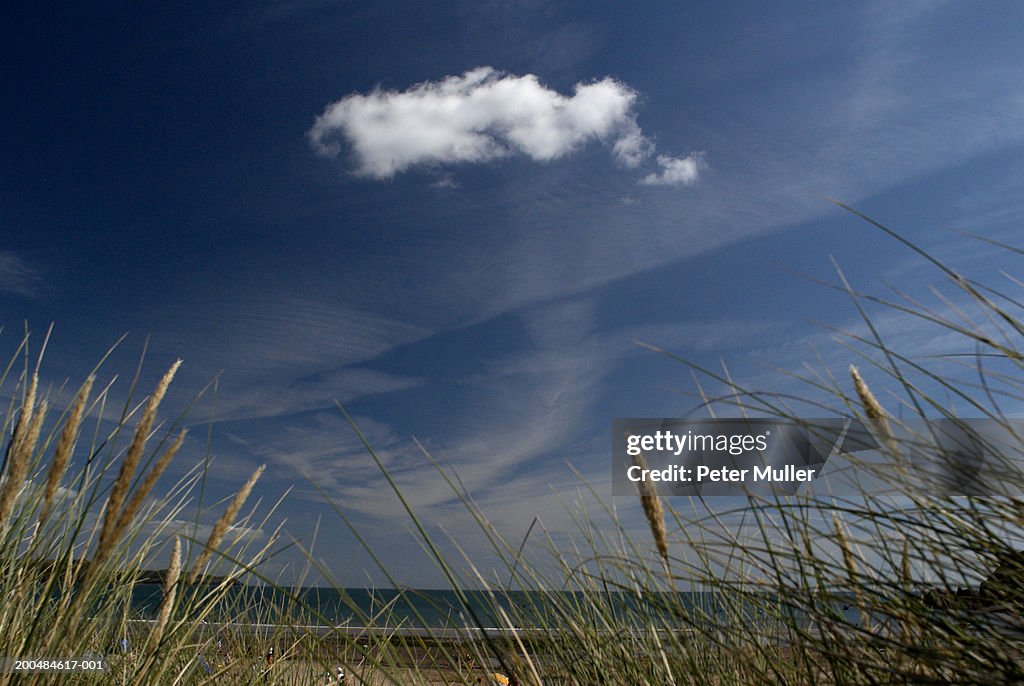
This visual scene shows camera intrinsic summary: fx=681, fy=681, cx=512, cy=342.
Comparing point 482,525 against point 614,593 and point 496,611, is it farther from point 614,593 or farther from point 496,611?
point 614,593

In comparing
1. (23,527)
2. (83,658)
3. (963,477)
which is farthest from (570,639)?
(23,527)

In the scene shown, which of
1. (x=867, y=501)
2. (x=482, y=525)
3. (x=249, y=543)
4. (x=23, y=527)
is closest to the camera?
(x=867, y=501)

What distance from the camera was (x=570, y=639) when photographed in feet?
7.36

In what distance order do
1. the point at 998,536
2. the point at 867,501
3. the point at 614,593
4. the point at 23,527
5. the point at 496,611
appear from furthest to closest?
the point at 23,527, the point at 614,593, the point at 496,611, the point at 867,501, the point at 998,536

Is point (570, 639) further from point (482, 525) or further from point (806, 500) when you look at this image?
point (806, 500)

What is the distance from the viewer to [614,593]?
224cm

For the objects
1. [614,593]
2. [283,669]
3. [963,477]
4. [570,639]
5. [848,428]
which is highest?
[848,428]

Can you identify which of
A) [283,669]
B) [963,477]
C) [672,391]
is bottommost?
[283,669]

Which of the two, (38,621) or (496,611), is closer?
(38,621)

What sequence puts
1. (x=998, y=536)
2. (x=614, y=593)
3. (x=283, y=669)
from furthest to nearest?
(x=283, y=669), (x=614, y=593), (x=998, y=536)

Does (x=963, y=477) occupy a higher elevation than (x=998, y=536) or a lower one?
higher

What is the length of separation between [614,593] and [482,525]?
0.68 metres

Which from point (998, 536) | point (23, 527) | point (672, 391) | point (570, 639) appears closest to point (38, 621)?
point (23, 527)

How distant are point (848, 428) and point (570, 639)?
1.16 m
